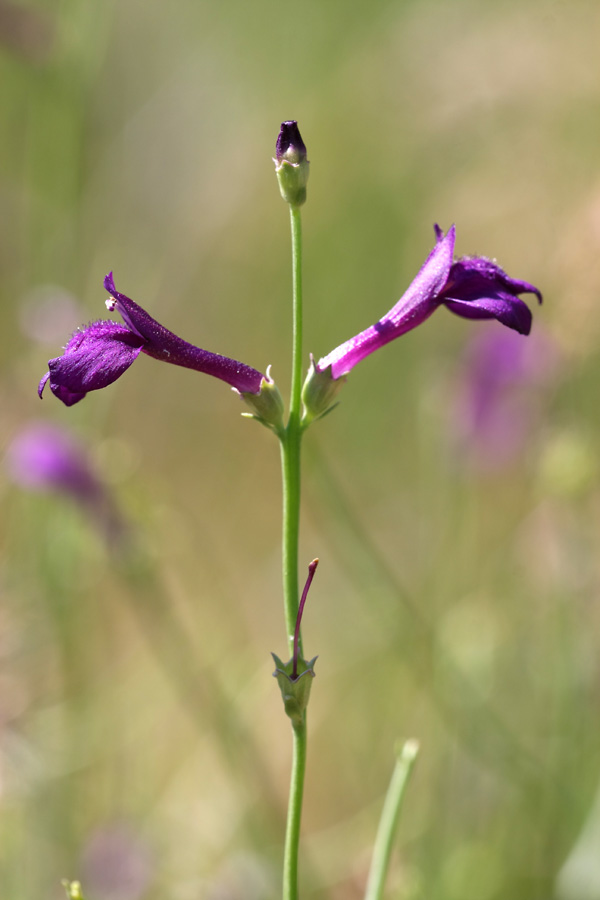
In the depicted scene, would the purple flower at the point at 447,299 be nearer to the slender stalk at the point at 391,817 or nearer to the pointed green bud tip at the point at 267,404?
the pointed green bud tip at the point at 267,404

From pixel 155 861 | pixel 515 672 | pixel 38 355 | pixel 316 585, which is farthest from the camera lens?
pixel 316 585

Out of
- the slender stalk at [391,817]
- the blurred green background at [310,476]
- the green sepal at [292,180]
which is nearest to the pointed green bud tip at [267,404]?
the green sepal at [292,180]

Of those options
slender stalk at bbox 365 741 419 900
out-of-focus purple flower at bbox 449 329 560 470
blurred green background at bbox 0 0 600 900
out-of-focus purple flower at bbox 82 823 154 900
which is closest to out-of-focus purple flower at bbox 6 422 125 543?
blurred green background at bbox 0 0 600 900

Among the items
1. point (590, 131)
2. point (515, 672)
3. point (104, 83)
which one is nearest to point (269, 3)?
point (104, 83)

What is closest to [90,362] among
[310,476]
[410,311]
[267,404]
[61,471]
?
[267,404]

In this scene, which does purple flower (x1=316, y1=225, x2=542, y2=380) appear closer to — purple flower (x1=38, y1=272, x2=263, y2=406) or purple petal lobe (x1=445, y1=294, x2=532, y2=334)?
purple petal lobe (x1=445, y1=294, x2=532, y2=334)

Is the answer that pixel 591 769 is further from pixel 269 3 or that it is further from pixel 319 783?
pixel 269 3

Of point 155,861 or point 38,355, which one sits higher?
point 38,355
